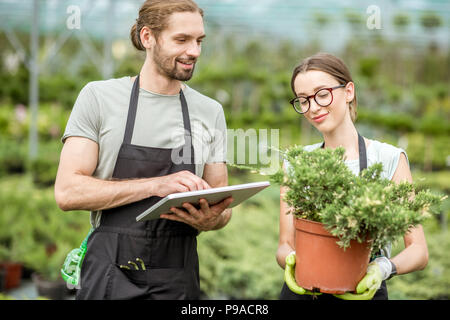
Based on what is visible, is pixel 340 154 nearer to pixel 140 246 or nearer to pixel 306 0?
pixel 140 246

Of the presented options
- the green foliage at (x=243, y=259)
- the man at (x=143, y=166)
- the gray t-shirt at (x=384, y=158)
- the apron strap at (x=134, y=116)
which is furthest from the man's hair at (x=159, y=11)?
the green foliage at (x=243, y=259)

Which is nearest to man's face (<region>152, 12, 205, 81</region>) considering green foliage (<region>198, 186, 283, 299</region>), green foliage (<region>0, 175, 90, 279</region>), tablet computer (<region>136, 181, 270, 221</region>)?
tablet computer (<region>136, 181, 270, 221</region>)

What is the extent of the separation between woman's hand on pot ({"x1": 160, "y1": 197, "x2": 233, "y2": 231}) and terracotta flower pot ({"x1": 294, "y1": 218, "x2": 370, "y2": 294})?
14.0 inches

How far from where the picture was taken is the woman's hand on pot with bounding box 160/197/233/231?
1.52 m

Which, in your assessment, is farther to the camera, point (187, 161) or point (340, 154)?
point (187, 161)

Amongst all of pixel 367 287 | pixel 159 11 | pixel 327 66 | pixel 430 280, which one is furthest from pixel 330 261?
pixel 430 280

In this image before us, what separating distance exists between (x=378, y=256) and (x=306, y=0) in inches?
363

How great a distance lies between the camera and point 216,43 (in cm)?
1153

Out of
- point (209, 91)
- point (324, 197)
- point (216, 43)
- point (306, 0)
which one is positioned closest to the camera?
point (324, 197)

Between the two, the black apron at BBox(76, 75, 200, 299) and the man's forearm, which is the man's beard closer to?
the black apron at BBox(76, 75, 200, 299)

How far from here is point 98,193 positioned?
1.57m
